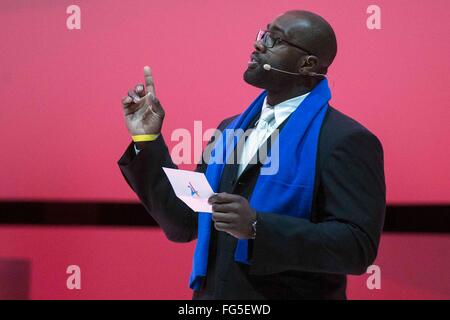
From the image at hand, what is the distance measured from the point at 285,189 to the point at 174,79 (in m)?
1.19

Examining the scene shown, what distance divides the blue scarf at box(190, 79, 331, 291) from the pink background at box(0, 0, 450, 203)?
80 centimetres

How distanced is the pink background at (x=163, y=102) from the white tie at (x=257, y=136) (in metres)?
0.81

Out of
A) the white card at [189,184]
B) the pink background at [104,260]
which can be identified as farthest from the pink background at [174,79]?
the white card at [189,184]

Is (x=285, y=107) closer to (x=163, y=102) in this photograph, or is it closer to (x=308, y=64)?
(x=308, y=64)

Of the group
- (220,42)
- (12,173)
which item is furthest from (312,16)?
(12,173)

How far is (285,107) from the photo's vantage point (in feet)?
6.22

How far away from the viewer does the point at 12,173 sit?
2.89 meters

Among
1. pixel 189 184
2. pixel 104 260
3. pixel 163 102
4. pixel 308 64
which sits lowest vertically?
pixel 104 260

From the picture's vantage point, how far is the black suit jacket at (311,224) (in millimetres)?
1590

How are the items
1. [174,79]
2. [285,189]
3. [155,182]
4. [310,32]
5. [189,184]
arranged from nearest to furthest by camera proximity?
1. [189,184]
2. [285,189]
3. [155,182]
4. [310,32]
5. [174,79]

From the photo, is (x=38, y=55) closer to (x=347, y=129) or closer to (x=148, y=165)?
(x=148, y=165)

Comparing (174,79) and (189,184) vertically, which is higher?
(174,79)

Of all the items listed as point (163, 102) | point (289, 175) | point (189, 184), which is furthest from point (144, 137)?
point (163, 102)

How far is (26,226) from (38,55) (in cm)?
73
